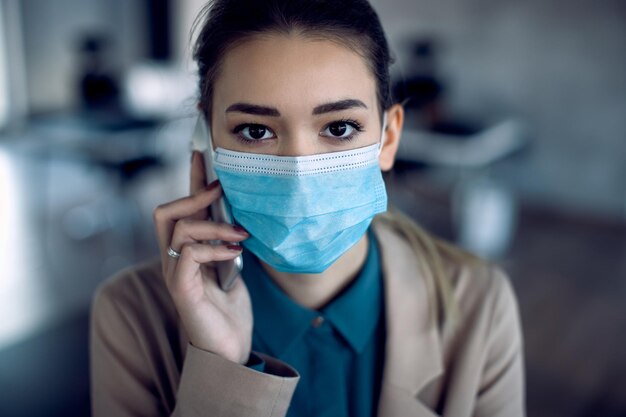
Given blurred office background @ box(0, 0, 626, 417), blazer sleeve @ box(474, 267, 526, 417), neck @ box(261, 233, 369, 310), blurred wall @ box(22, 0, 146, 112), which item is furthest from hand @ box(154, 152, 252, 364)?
blurred wall @ box(22, 0, 146, 112)

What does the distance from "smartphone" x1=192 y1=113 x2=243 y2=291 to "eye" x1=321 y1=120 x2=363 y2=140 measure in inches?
8.0

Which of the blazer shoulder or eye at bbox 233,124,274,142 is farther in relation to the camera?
the blazer shoulder

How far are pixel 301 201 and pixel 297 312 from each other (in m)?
0.22

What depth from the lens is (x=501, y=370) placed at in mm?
1099

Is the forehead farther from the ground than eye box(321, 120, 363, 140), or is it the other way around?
the forehead

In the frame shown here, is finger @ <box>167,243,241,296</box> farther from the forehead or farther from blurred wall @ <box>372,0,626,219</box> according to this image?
blurred wall @ <box>372,0,626,219</box>

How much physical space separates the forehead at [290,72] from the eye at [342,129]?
0.04 metres

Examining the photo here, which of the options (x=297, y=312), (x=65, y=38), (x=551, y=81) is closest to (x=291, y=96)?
(x=297, y=312)

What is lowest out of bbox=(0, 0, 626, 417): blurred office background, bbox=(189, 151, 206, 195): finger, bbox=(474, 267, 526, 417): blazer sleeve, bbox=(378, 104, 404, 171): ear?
bbox=(0, 0, 626, 417): blurred office background

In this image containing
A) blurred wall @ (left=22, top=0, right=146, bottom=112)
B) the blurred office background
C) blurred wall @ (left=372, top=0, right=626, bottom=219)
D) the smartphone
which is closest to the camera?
the smartphone

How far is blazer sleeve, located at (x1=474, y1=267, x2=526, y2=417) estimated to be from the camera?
1089mm

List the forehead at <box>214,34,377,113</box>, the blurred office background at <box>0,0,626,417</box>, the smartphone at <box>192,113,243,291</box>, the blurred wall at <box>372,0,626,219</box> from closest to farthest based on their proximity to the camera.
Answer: the forehead at <box>214,34,377,113</box> < the smartphone at <box>192,113,243,291</box> < the blurred office background at <box>0,0,626,417</box> < the blurred wall at <box>372,0,626,219</box>

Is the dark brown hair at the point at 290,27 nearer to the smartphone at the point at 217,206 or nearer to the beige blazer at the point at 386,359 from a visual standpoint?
the smartphone at the point at 217,206

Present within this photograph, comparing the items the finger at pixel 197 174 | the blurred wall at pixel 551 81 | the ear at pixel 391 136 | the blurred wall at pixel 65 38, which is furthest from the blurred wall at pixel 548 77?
the finger at pixel 197 174
